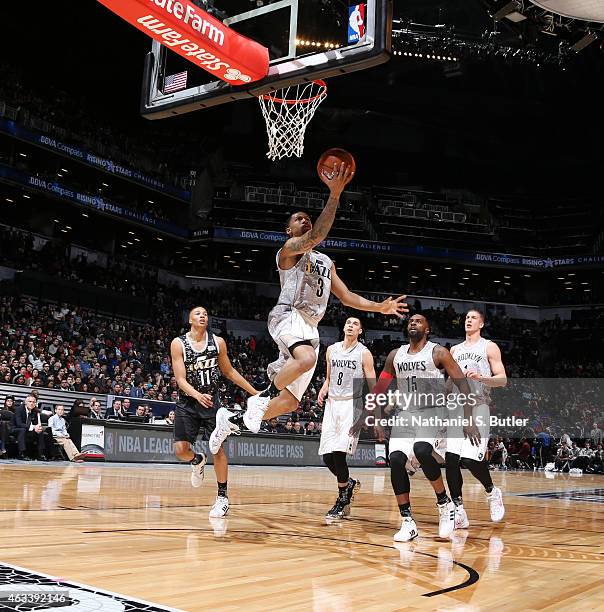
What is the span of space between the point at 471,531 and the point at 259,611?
406 cm

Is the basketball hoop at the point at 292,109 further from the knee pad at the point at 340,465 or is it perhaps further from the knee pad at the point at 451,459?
the knee pad at the point at 451,459

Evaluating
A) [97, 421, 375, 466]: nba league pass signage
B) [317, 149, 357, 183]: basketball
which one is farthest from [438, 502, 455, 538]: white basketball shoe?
[97, 421, 375, 466]: nba league pass signage

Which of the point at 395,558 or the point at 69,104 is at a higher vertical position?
the point at 69,104

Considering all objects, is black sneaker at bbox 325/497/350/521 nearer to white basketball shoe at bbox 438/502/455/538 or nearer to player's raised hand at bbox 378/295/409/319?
white basketball shoe at bbox 438/502/455/538

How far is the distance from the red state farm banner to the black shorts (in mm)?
3583

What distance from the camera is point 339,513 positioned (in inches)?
282

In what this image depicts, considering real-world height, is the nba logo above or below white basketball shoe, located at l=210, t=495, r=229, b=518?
above

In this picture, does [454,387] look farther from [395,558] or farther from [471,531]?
[395,558]

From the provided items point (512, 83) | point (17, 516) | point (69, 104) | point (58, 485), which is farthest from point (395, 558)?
point (512, 83)

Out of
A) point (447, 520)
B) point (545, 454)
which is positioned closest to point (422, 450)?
point (447, 520)

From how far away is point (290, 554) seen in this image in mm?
4711

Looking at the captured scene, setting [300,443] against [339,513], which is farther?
[300,443]

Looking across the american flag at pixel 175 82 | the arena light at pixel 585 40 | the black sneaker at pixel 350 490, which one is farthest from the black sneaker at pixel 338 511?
the arena light at pixel 585 40

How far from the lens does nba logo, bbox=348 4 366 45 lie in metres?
7.61
